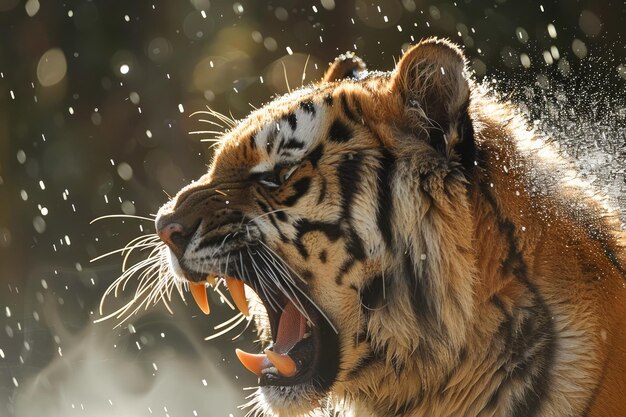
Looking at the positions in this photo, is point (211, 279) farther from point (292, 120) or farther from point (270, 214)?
point (292, 120)

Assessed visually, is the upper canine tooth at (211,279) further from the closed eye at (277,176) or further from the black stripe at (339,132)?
the black stripe at (339,132)

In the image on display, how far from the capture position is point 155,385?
13.8 ft

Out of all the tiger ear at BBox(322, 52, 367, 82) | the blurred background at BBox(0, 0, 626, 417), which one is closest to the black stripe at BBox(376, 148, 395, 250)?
the tiger ear at BBox(322, 52, 367, 82)

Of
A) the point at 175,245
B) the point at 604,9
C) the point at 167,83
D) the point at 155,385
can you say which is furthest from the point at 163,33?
the point at 175,245

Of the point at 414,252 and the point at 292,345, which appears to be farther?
the point at 292,345

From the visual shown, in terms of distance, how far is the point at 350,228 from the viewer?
153 centimetres

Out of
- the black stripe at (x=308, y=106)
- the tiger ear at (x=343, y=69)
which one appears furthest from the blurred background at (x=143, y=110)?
the black stripe at (x=308, y=106)

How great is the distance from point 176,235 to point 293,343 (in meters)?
0.30

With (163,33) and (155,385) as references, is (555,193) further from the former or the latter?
(163,33)

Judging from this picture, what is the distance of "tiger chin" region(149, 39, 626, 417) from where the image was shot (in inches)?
55.4

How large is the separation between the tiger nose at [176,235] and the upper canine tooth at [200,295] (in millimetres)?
82

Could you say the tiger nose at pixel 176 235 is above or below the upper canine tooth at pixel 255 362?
above

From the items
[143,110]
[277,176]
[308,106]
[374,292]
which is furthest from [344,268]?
[143,110]

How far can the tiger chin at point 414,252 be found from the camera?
4.61 feet
